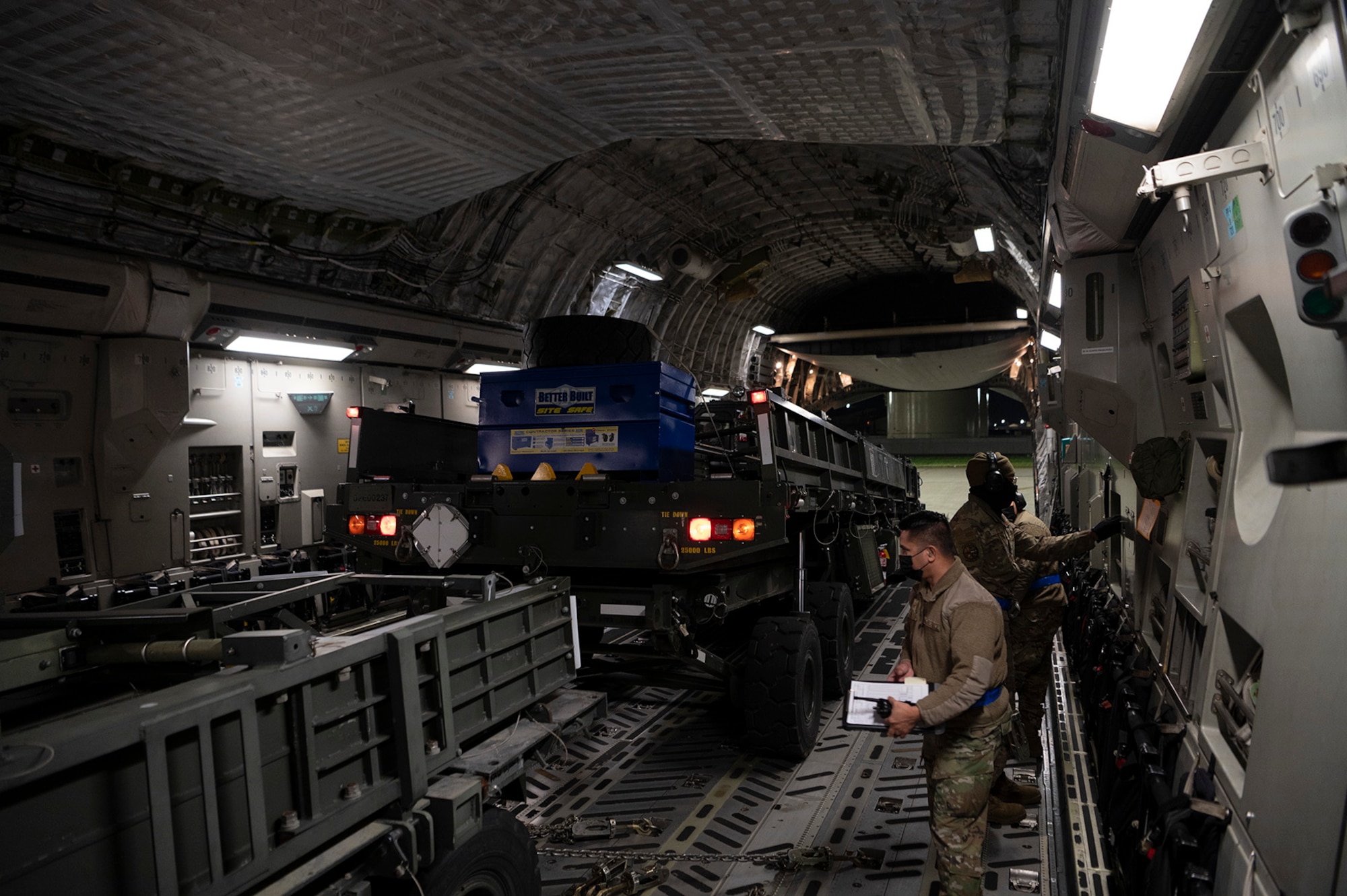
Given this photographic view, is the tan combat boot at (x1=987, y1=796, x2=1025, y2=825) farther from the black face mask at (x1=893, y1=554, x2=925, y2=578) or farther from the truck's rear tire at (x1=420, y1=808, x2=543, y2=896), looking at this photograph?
the truck's rear tire at (x1=420, y1=808, x2=543, y2=896)

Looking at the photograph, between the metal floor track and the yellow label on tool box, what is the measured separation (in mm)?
1955

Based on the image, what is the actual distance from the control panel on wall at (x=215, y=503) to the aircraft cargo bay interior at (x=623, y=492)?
7 centimetres

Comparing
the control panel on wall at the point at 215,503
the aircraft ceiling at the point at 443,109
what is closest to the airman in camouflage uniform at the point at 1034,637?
the aircraft ceiling at the point at 443,109

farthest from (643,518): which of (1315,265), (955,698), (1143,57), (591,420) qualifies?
(1315,265)

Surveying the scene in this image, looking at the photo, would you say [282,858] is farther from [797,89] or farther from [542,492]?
[797,89]

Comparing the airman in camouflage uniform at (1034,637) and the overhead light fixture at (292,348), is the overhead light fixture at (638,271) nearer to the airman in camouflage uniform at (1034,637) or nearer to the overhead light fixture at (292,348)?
the overhead light fixture at (292,348)

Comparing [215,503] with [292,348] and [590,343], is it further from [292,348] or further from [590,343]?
[590,343]

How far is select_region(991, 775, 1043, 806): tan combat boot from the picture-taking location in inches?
178

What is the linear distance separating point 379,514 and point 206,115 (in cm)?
300

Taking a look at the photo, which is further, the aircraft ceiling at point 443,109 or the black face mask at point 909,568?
the aircraft ceiling at point 443,109

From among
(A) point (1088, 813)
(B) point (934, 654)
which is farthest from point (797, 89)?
(A) point (1088, 813)

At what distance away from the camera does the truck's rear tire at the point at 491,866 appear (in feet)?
8.24

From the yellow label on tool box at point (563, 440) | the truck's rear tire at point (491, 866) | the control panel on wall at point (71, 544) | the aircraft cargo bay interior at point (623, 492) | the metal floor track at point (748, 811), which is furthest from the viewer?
the control panel on wall at point (71, 544)

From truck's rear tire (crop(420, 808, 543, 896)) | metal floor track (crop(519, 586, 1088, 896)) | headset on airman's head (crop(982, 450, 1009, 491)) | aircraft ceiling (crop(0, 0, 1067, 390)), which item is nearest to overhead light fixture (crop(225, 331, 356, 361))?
aircraft ceiling (crop(0, 0, 1067, 390))
